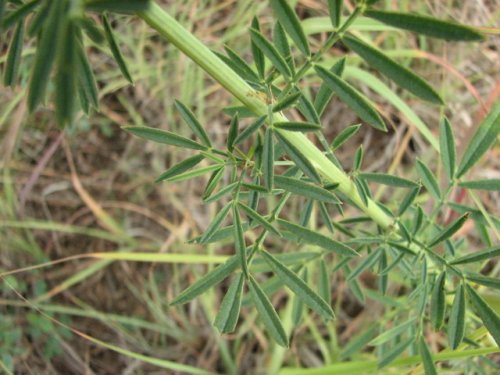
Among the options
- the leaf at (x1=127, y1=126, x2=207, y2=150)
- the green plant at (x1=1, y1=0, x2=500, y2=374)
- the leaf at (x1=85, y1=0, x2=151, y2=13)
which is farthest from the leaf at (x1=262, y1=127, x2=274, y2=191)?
the leaf at (x1=85, y1=0, x2=151, y2=13)

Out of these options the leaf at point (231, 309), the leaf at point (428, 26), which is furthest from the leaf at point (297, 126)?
the leaf at point (231, 309)

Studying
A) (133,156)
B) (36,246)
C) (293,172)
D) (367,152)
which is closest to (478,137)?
(293,172)

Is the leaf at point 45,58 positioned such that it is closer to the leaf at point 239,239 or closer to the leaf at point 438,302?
the leaf at point 239,239

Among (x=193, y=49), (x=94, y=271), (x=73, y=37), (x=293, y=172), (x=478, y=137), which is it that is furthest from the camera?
(x=94, y=271)

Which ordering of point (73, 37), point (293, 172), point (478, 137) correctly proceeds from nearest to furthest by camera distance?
point (73, 37)
point (293, 172)
point (478, 137)

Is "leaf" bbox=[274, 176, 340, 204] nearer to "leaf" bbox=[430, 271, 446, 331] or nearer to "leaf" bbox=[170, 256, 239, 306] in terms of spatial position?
"leaf" bbox=[170, 256, 239, 306]

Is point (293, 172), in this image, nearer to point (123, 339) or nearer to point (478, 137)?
point (478, 137)

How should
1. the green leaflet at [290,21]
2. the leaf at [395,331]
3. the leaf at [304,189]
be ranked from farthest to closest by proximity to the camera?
the leaf at [395,331] < the leaf at [304,189] < the green leaflet at [290,21]
